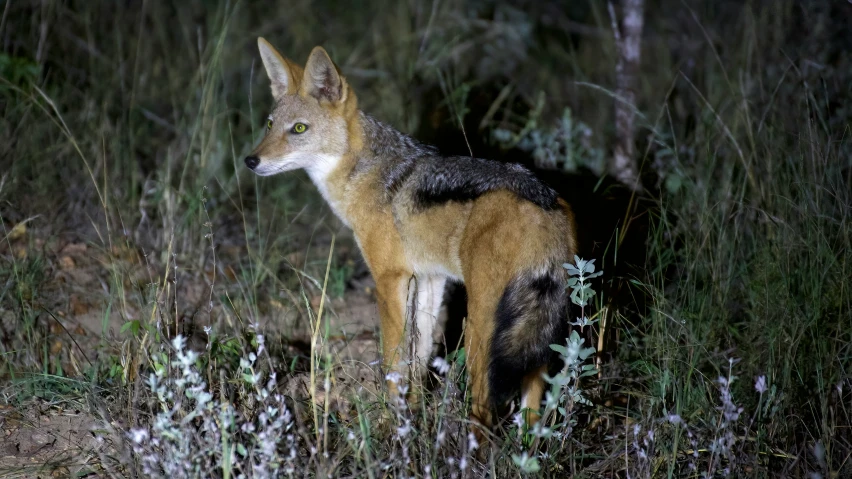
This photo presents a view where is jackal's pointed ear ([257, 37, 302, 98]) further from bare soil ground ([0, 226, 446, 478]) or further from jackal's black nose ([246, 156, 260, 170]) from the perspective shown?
bare soil ground ([0, 226, 446, 478])

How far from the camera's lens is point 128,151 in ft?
23.8

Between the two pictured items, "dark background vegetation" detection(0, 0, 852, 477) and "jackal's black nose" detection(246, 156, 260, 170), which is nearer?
"dark background vegetation" detection(0, 0, 852, 477)

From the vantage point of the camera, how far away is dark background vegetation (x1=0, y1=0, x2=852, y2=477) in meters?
4.41

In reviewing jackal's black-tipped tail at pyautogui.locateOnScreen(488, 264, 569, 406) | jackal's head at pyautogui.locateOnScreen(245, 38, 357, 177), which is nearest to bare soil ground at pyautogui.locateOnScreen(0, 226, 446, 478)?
jackal's black-tipped tail at pyautogui.locateOnScreen(488, 264, 569, 406)

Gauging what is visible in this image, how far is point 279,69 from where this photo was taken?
532cm

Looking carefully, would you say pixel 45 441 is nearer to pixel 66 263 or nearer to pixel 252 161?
pixel 252 161

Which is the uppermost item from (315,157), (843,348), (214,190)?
(315,157)

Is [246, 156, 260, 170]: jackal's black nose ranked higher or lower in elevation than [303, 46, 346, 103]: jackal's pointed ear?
lower

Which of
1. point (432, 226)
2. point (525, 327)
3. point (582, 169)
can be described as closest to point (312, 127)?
point (432, 226)

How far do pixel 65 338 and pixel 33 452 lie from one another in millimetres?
1273

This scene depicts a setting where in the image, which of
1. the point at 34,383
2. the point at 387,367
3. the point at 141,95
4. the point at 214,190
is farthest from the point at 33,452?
the point at 141,95

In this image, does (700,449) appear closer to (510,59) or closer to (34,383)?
(34,383)

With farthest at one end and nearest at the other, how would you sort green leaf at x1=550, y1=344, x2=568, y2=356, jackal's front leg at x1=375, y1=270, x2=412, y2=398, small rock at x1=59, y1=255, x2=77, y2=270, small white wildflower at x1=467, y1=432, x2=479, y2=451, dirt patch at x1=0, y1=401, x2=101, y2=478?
1. small rock at x1=59, y1=255, x2=77, y2=270
2. jackal's front leg at x1=375, y1=270, x2=412, y2=398
3. dirt patch at x1=0, y1=401, x2=101, y2=478
4. green leaf at x1=550, y1=344, x2=568, y2=356
5. small white wildflower at x1=467, y1=432, x2=479, y2=451

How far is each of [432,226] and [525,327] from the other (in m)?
1.00
